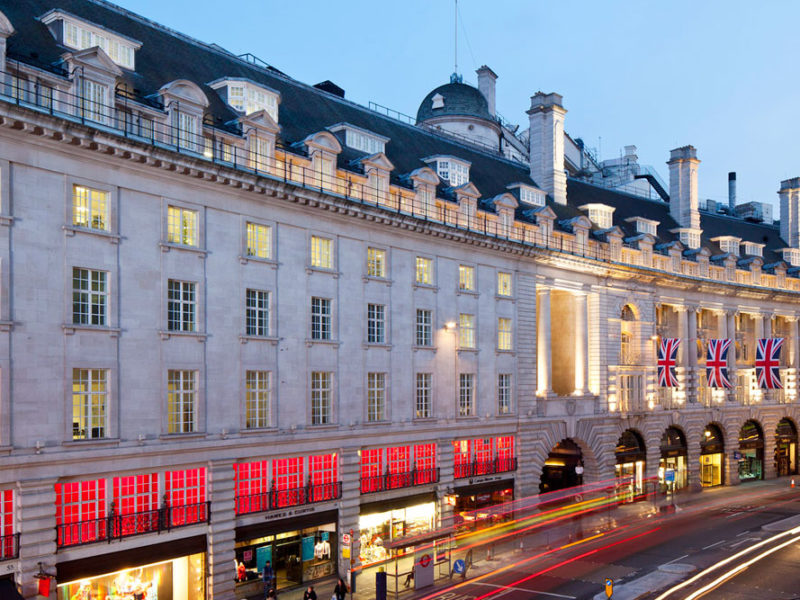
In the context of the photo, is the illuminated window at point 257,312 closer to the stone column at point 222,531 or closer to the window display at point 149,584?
the stone column at point 222,531

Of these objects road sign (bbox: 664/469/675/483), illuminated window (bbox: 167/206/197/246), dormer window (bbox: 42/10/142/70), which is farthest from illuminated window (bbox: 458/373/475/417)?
dormer window (bbox: 42/10/142/70)

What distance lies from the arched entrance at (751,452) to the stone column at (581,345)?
21.1 metres

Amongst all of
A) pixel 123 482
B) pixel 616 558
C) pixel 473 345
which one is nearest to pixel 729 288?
pixel 473 345

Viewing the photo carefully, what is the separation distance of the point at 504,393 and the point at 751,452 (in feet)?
104

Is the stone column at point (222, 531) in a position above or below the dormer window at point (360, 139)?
below

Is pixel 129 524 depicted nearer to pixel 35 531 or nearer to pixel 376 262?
pixel 35 531

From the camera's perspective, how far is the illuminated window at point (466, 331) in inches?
1695

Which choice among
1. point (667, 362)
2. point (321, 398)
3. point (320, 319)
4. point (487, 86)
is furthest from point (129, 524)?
point (487, 86)

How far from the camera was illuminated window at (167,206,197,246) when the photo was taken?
30.2 meters

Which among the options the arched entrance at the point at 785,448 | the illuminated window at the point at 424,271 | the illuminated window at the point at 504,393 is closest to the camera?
the illuminated window at the point at 424,271

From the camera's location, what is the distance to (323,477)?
115ft

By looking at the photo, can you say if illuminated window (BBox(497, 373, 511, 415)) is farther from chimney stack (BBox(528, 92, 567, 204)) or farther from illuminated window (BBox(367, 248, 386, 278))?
chimney stack (BBox(528, 92, 567, 204))

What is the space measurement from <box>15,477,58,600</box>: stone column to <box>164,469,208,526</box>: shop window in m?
4.49

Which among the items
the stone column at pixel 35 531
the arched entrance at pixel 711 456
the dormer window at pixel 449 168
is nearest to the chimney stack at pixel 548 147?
the dormer window at pixel 449 168
